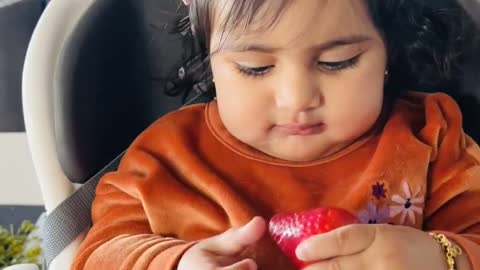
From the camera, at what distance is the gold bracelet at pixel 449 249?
2.53 ft

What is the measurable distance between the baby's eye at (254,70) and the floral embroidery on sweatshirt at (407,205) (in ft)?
0.73

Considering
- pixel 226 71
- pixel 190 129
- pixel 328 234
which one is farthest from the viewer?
pixel 190 129

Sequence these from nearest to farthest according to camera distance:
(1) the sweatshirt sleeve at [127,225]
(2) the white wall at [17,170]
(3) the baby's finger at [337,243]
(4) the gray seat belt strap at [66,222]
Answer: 1. (3) the baby's finger at [337,243]
2. (1) the sweatshirt sleeve at [127,225]
3. (4) the gray seat belt strap at [66,222]
4. (2) the white wall at [17,170]

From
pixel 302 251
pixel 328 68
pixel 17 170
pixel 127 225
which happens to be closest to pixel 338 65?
pixel 328 68

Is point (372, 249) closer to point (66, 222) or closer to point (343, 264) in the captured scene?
point (343, 264)

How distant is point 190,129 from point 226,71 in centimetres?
15

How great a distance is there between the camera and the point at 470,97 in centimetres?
97

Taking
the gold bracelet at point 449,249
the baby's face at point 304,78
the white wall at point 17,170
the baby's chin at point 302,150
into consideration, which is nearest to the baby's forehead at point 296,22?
the baby's face at point 304,78

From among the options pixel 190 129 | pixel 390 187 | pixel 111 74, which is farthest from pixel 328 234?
pixel 111 74

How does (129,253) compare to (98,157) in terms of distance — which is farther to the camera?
(98,157)

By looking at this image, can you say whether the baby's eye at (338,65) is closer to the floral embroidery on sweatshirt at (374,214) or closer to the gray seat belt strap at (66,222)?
the floral embroidery on sweatshirt at (374,214)

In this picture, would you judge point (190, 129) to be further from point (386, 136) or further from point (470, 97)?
point (470, 97)

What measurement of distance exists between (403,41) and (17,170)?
1185 mm

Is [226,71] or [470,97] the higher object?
[226,71]
